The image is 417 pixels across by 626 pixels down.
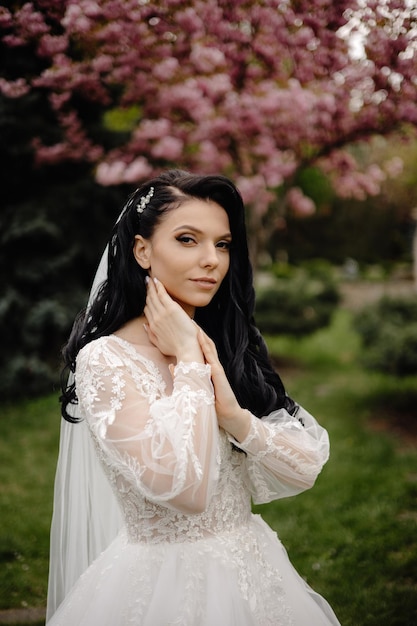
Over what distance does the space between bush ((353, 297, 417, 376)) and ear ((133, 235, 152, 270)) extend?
5661 mm

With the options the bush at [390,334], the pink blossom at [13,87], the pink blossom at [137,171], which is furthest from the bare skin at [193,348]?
the bush at [390,334]

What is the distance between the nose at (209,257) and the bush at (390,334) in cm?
563

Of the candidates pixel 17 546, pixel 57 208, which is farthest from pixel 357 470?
pixel 57 208

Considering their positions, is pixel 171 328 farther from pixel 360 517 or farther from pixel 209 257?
pixel 360 517

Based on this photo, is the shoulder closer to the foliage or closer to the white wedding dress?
the white wedding dress

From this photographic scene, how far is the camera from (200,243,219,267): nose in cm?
205

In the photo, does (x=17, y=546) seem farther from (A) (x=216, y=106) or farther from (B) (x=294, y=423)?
(A) (x=216, y=106)

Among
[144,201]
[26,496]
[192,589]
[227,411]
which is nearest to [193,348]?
[227,411]

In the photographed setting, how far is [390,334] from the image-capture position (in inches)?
298

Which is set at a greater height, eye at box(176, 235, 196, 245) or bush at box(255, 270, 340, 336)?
eye at box(176, 235, 196, 245)

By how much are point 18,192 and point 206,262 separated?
7.66m

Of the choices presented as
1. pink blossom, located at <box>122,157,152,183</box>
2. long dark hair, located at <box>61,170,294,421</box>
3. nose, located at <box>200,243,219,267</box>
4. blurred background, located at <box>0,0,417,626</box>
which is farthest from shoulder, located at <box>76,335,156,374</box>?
pink blossom, located at <box>122,157,152,183</box>

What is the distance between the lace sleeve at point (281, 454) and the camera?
1976 millimetres

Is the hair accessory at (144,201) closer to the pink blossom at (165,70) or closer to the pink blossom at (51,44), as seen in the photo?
the pink blossom at (51,44)
